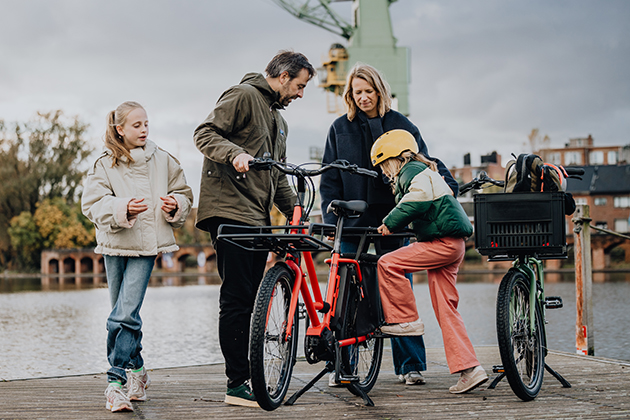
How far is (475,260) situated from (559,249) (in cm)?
6173

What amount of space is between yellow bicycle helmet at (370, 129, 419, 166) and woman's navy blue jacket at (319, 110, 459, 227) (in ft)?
2.13

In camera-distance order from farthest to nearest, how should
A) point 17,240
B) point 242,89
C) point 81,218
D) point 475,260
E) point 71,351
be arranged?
point 81,218 → point 17,240 → point 475,260 → point 71,351 → point 242,89

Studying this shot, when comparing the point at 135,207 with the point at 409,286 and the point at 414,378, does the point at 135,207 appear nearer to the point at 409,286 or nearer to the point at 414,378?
the point at 409,286

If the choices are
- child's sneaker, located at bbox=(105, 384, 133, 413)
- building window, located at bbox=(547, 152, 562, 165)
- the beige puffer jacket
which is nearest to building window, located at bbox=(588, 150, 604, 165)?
building window, located at bbox=(547, 152, 562, 165)

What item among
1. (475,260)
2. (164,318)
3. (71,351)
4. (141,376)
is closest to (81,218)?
(475,260)

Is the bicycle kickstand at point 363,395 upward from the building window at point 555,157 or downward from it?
downward

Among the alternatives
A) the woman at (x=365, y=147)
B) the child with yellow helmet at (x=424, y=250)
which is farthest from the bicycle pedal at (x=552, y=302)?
the woman at (x=365, y=147)

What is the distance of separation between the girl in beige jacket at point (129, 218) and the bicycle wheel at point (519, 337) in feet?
6.56

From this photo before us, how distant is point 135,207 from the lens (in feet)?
13.4

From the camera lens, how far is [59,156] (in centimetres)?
6600

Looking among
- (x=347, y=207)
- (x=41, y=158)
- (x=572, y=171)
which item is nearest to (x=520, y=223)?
(x=572, y=171)

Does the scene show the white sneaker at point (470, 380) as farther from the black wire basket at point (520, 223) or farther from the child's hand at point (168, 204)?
the child's hand at point (168, 204)

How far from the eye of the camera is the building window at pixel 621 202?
68.2m

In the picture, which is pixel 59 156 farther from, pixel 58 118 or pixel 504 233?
pixel 504 233
